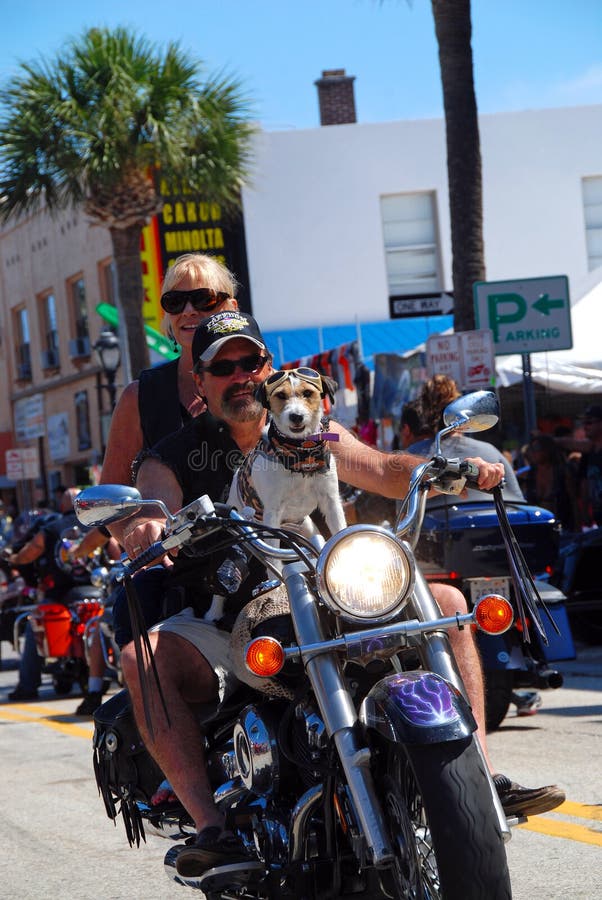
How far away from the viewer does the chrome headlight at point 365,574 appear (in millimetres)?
3590

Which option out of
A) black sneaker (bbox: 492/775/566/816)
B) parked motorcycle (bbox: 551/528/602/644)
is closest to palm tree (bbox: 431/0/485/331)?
parked motorcycle (bbox: 551/528/602/644)

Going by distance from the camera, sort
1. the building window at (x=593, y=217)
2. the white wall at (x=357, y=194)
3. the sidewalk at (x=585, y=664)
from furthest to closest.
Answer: the building window at (x=593, y=217) < the white wall at (x=357, y=194) < the sidewalk at (x=585, y=664)

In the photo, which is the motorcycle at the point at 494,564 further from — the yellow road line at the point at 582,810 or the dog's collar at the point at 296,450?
the dog's collar at the point at 296,450

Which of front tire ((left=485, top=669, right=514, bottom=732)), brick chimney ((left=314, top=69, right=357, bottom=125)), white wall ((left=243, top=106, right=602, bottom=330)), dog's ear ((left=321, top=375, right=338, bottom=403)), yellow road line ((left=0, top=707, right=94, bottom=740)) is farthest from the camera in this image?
brick chimney ((left=314, top=69, right=357, bottom=125))

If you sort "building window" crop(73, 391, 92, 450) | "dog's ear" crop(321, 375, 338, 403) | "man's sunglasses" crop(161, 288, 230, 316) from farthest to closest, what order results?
"building window" crop(73, 391, 92, 450) → "man's sunglasses" crop(161, 288, 230, 316) → "dog's ear" crop(321, 375, 338, 403)

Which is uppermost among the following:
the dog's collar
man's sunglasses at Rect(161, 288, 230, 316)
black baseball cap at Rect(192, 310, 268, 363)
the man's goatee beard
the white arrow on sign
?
the white arrow on sign

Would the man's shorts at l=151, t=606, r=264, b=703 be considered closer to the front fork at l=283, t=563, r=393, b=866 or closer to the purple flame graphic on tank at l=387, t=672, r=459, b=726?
the front fork at l=283, t=563, r=393, b=866

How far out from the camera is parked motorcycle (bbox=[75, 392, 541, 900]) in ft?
11.0

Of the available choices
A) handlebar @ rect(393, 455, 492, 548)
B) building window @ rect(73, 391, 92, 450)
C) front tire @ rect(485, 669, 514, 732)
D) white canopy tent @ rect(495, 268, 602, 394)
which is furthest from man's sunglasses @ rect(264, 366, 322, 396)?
building window @ rect(73, 391, 92, 450)

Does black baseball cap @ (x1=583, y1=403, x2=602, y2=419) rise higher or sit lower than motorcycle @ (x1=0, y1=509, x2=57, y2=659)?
higher

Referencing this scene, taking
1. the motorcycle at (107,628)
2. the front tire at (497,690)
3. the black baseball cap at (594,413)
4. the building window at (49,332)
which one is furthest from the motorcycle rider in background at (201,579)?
the building window at (49,332)

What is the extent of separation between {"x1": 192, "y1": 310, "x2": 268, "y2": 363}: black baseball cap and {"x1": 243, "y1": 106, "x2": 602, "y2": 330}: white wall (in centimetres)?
2836

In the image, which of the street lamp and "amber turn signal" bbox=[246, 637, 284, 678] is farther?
the street lamp

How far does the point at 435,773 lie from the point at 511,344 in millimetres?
11048
